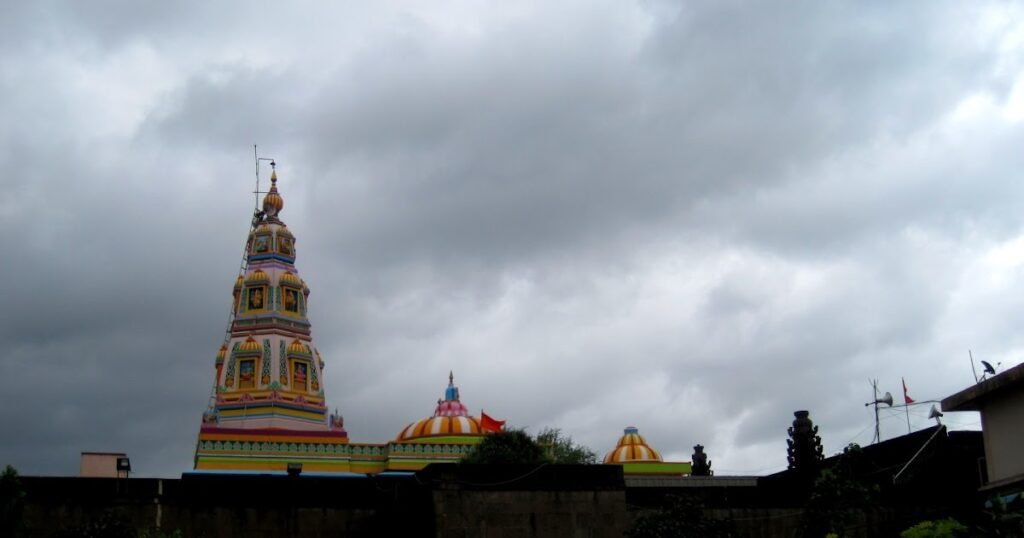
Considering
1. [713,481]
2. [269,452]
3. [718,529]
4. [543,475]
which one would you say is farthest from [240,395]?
[718,529]

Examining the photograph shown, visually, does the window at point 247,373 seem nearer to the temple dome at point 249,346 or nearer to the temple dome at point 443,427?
the temple dome at point 249,346

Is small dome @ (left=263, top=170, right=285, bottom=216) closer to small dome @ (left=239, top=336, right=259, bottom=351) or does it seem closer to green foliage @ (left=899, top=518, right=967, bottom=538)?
small dome @ (left=239, top=336, right=259, bottom=351)

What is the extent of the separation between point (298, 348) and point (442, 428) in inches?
360

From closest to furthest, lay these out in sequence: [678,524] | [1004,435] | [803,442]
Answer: [1004,435] < [678,524] < [803,442]

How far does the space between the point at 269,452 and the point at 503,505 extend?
2567cm

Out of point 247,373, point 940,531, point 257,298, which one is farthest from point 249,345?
point 940,531

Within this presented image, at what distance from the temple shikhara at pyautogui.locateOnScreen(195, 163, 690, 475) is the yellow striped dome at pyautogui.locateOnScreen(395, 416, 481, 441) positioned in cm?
4

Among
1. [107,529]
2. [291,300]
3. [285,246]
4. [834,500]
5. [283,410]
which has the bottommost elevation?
[834,500]

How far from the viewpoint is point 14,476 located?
18.6 meters

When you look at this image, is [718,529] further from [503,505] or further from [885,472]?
[885,472]

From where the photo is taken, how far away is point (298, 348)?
172 feet

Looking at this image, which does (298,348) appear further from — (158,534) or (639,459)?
(158,534)

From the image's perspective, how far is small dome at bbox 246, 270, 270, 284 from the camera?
179 ft

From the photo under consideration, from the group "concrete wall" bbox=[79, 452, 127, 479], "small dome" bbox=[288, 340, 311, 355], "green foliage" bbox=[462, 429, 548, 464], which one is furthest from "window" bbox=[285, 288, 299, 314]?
"concrete wall" bbox=[79, 452, 127, 479]
